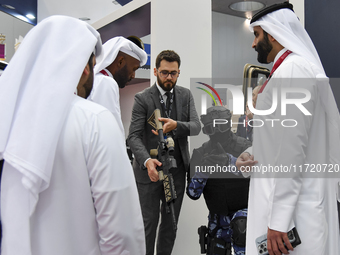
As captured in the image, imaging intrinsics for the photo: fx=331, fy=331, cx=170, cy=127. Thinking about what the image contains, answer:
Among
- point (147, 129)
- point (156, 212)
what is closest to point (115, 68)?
point (147, 129)

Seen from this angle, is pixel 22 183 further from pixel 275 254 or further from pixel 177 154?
Result: pixel 177 154

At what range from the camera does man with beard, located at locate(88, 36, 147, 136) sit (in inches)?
97.7

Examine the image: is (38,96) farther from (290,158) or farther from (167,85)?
(167,85)

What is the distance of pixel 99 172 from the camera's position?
4.10 ft

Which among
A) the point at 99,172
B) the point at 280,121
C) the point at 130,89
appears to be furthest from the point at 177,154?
the point at 130,89

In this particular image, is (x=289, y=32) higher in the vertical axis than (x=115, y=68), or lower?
lower

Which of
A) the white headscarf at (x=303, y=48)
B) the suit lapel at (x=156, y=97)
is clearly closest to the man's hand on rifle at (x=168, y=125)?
the suit lapel at (x=156, y=97)

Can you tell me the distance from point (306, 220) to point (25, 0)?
10031 mm

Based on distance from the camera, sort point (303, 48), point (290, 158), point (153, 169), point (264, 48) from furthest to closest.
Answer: point (153, 169) → point (264, 48) → point (303, 48) → point (290, 158)

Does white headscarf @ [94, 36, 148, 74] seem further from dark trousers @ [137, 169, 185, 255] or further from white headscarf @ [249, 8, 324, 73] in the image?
white headscarf @ [249, 8, 324, 73]

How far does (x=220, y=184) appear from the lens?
239cm

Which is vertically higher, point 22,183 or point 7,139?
point 7,139

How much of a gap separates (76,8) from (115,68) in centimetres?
791

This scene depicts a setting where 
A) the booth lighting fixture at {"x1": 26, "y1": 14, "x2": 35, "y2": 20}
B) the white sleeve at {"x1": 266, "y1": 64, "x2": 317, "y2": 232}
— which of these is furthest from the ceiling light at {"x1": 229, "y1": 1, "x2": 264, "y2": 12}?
the white sleeve at {"x1": 266, "y1": 64, "x2": 317, "y2": 232}
